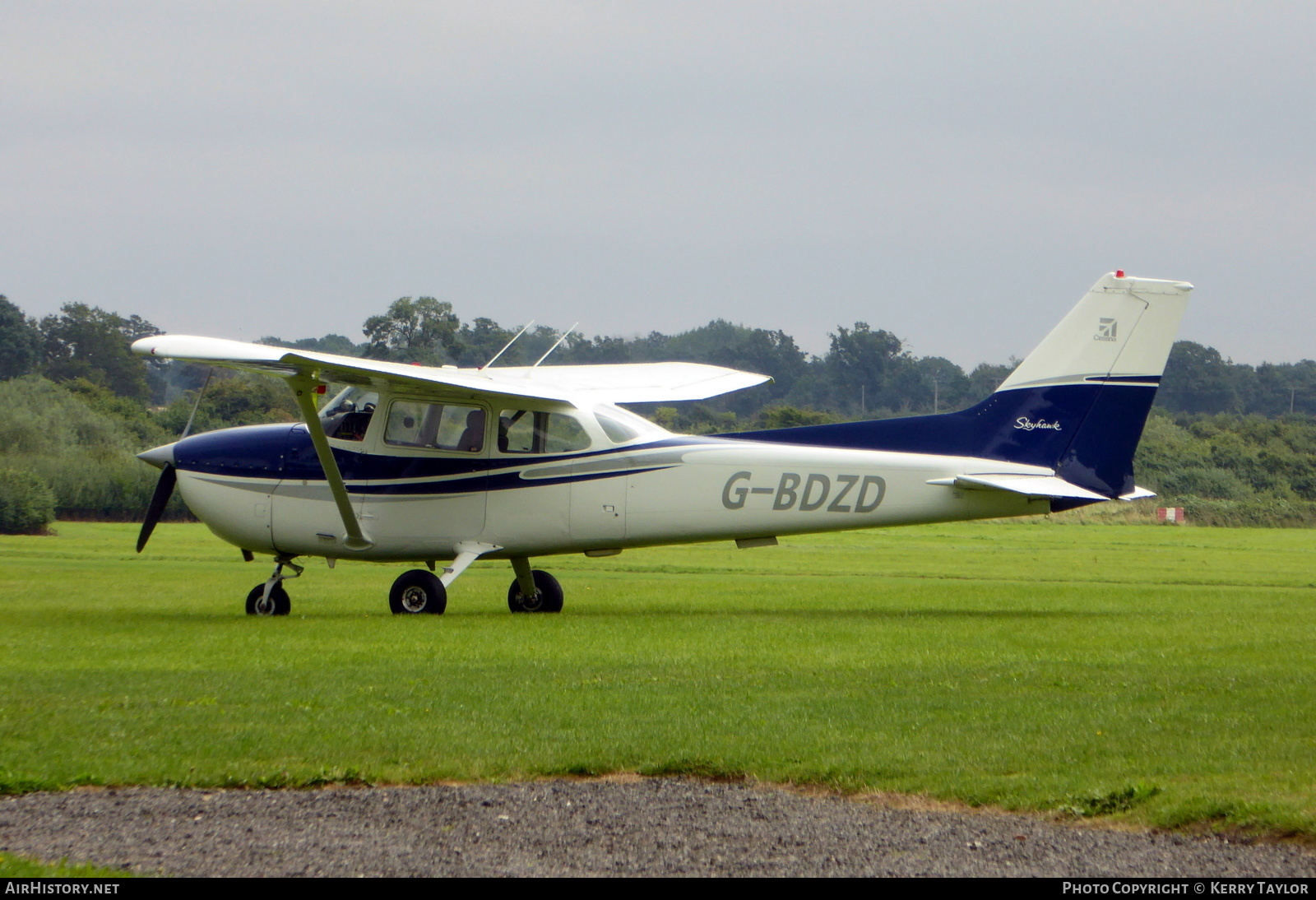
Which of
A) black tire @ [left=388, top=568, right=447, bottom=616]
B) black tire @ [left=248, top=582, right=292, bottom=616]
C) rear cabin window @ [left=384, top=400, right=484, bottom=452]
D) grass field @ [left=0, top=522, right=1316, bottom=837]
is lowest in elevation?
black tire @ [left=248, top=582, right=292, bottom=616]

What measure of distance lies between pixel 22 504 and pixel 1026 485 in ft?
97.4

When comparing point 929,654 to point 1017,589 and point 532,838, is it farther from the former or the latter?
point 1017,589

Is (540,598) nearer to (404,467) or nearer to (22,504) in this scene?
(404,467)

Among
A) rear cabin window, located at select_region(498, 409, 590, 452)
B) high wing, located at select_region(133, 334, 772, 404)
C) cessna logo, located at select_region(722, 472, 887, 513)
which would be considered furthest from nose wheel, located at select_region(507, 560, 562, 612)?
cessna logo, located at select_region(722, 472, 887, 513)

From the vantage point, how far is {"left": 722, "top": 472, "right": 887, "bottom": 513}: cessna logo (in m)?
15.0

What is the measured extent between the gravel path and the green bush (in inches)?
1291

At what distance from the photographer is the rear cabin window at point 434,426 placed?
50.2 feet

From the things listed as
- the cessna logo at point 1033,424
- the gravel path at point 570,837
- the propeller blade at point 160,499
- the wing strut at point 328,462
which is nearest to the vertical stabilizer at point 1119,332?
the cessna logo at point 1033,424

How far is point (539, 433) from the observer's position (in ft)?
50.1

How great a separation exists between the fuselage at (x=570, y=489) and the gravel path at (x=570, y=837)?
8874mm

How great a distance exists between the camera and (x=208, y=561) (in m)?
26.3

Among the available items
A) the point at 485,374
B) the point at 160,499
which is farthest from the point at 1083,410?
the point at 160,499

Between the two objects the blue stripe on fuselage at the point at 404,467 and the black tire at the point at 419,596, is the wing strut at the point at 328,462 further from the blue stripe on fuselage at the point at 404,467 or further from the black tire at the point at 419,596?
the black tire at the point at 419,596

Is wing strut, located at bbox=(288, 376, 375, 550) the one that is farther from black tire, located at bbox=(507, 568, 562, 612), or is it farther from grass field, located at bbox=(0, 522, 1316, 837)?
black tire, located at bbox=(507, 568, 562, 612)
